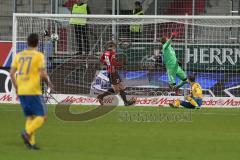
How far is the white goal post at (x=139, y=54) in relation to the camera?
78.5 feet

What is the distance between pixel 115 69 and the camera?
77.2 ft

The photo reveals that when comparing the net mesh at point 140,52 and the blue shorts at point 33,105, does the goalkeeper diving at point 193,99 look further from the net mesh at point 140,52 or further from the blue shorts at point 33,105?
the blue shorts at point 33,105

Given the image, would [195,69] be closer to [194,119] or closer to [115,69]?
[115,69]

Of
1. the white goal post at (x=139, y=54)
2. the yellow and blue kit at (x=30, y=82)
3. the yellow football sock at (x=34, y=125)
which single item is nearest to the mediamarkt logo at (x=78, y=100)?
the white goal post at (x=139, y=54)

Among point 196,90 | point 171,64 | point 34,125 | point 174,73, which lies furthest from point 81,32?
point 34,125

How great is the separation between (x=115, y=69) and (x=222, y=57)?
12.3ft

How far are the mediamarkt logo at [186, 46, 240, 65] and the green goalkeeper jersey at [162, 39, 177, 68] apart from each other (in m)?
1.29

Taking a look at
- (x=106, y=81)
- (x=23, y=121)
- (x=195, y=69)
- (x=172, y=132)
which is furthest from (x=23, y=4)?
(x=172, y=132)

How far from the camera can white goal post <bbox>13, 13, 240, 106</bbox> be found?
78.5ft

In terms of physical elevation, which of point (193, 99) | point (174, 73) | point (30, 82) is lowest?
point (193, 99)

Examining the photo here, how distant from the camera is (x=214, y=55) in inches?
944

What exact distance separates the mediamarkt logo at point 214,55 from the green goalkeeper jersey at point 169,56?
1289mm

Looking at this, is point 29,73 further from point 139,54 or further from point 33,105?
point 139,54

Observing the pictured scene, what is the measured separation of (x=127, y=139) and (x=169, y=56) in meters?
9.17
